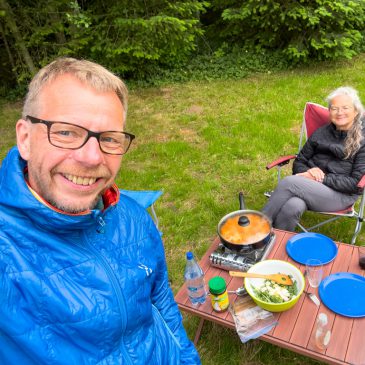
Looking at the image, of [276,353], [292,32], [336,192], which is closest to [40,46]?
[292,32]

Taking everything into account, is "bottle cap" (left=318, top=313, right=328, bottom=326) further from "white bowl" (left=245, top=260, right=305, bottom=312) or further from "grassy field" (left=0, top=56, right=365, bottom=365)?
"grassy field" (left=0, top=56, right=365, bottom=365)

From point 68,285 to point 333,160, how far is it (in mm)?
2808

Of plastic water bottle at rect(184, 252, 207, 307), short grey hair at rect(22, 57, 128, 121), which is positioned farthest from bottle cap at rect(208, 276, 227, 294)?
short grey hair at rect(22, 57, 128, 121)

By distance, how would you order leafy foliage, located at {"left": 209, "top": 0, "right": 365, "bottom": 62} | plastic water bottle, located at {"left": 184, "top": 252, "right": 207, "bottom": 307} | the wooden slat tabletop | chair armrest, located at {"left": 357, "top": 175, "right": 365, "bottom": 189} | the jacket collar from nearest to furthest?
the jacket collar
the wooden slat tabletop
plastic water bottle, located at {"left": 184, "top": 252, "right": 207, "bottom": 307}
chair armrest, located at {"left": 357, "top": 175, "right": 365, "bottom": 189}
leafy foliage, located at {"left": 209, "top": 0, "right": 365, "bottom": 62}

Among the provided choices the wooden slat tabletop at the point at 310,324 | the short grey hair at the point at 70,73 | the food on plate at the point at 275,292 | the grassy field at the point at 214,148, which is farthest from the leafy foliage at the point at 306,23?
the short grey hair at the point at 70,73

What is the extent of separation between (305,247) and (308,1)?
5.64 meters

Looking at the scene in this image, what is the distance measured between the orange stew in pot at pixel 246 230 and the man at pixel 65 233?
106cm

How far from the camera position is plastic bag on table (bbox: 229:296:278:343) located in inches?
74.6

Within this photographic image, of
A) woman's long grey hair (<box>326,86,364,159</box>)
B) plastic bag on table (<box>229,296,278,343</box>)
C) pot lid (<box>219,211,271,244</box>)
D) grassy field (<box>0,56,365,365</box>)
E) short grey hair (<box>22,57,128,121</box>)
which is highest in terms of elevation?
short grey hair (<box>22,57,128,121</box>)

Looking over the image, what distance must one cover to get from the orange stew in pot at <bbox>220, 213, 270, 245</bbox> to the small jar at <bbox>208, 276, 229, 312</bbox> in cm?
34

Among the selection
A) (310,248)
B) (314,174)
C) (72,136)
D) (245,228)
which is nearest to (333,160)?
(314,174)

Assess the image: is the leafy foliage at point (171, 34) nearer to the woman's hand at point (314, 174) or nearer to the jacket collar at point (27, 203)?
the woman's hand at point (314, 174)

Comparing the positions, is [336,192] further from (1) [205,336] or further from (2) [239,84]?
(2) [239,84]

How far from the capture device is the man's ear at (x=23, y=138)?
1198mm
